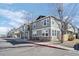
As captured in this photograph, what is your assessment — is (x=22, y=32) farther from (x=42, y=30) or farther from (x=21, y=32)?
(x=42, y=30)

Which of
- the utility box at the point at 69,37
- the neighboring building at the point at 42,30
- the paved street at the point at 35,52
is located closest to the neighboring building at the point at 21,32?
the neighboring building at the point at 42,30

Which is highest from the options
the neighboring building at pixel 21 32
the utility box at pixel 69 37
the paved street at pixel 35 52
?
the neighboring building at pixel 21 32

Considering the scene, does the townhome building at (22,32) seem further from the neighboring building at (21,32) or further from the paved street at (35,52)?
the paved street at (35,52)

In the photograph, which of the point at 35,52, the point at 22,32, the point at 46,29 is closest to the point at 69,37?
the point at 46,29

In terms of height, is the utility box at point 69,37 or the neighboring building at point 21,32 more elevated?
the neighboring building at point 21,32

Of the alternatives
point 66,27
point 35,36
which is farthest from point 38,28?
point 66,27

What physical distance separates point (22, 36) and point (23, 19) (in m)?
0.26

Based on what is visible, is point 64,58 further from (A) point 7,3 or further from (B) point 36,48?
(A) point 7,3

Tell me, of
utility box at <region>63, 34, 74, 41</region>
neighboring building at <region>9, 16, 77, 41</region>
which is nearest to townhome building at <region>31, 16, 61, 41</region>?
neighboring building at <region>9, 16, 77, 41</region>

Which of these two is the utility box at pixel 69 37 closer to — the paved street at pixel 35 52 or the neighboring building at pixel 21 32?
the paved street at pixel 35 52

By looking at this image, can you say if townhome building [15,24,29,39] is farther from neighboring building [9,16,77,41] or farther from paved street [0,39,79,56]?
paved street [0,39,79,56]

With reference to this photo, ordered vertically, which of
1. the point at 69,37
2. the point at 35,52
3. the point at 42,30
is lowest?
the point at 35,52

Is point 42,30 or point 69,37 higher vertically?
point 42,30

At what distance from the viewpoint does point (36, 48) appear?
4254mm
